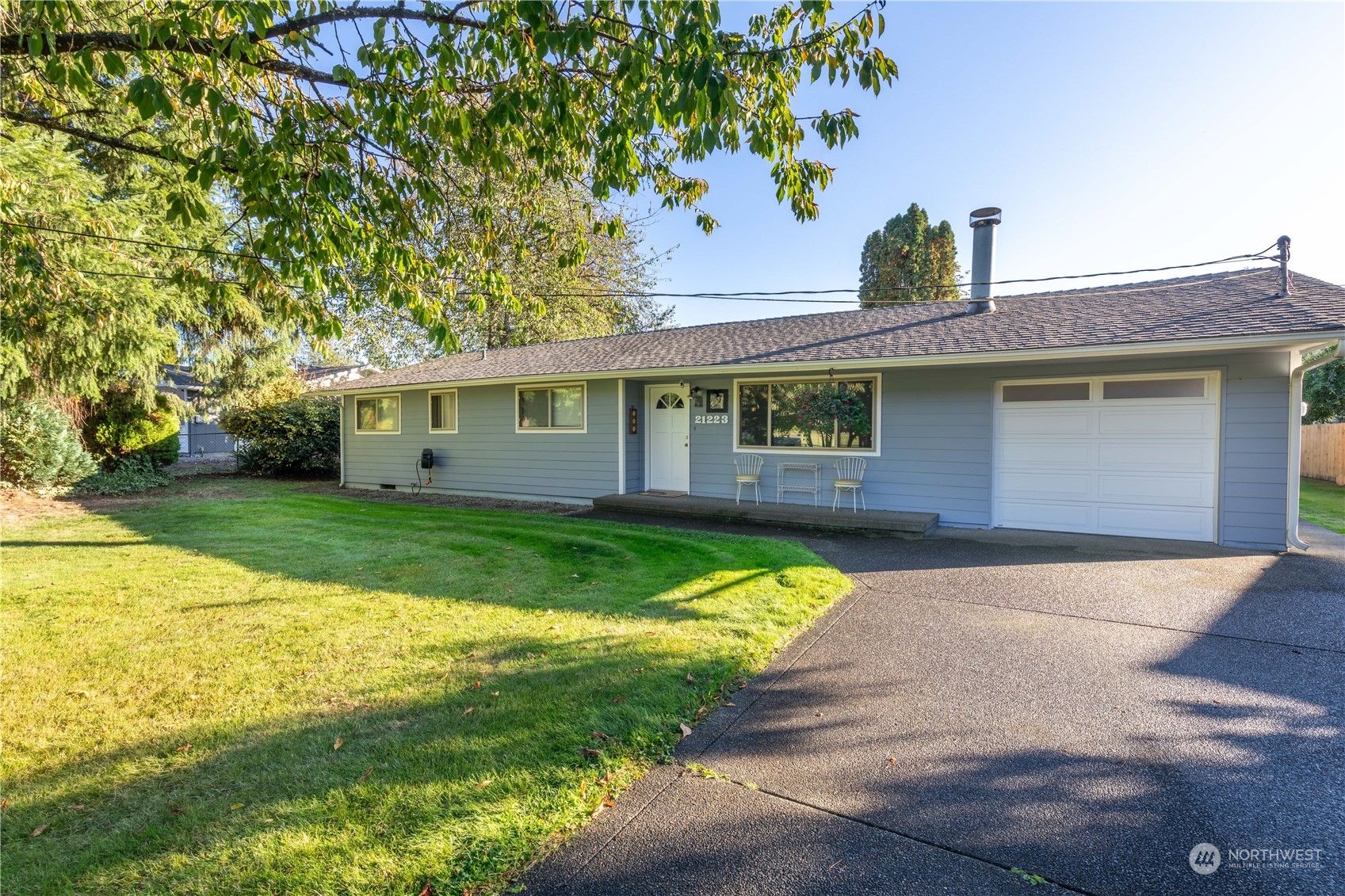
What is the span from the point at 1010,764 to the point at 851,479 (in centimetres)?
669

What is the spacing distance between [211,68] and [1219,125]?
10418 millimetres

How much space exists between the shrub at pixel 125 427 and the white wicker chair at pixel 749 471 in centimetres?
1256

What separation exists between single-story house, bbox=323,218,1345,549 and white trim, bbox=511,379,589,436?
35 millimetres

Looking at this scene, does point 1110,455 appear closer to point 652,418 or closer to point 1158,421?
point 1158,421

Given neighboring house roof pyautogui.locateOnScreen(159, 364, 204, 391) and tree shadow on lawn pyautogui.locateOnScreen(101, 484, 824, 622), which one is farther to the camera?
neighboring house roof pyautogui.locateOnScreen(159, 364, 204, 391)

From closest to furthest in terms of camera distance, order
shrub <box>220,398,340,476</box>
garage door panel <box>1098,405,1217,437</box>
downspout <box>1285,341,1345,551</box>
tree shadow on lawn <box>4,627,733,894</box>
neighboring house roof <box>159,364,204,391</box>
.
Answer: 1. tree shadow on lawn <box>4,627,733,894</box>
2. downspout <box>1285,341,1345,551</box>
3. garage door panel <box>1098,405,1217,437</box>
4. neighboring house roof <box>159,364,204,391</box>
5. shrub <box>220,398,340,476</box>

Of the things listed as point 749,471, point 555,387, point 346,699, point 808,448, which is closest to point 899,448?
point 808,448

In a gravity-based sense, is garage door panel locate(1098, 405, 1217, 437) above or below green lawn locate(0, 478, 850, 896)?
above

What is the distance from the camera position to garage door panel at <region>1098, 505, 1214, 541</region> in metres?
7.17

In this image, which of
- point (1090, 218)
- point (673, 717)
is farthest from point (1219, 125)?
point (673, 717)

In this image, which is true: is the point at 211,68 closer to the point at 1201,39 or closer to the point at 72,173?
the point at 72,173

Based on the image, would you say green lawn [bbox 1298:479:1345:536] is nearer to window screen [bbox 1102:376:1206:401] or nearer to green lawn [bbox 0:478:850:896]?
window screen [bbox 1102:376:1206:401]

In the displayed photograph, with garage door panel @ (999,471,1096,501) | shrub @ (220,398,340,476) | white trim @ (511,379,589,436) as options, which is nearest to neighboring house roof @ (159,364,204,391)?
shrub @ (220,398,340,476)

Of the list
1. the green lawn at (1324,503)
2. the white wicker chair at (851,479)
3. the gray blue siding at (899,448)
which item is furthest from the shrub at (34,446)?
the green lawn at (1324,503)
